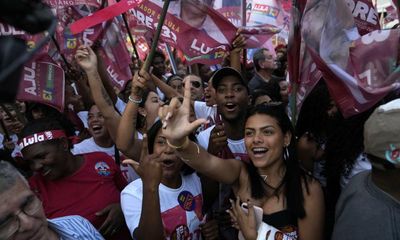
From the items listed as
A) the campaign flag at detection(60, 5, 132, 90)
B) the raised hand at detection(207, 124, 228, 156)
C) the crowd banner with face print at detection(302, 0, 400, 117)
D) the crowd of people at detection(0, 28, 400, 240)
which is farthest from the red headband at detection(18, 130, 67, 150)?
the crowd banner with face print at detection(302, 0, 400, 117)

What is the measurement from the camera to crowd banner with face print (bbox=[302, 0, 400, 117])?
2.35m

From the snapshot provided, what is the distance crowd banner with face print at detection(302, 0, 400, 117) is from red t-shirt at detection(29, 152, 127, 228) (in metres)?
1.53

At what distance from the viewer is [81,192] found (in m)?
2.65

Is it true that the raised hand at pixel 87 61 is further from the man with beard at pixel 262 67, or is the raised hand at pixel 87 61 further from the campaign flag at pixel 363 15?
the man with beard at pixel 262 67

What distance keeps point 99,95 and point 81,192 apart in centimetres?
64

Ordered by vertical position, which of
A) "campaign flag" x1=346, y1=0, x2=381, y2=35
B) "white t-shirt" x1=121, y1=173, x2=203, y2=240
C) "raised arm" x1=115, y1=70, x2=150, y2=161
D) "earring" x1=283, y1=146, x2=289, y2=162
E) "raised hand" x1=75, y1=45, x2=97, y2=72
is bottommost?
"white t-shirt" x1=121, y1=173, x2=203, y2=240

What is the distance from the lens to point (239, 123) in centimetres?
337

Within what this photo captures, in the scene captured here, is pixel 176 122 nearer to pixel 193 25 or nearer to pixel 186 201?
pixel 186 201

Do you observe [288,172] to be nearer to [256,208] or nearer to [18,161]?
[256,208]

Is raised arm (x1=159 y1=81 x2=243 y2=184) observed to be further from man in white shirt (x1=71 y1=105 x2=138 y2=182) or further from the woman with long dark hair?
man in white shirt (x1=71 y1=105 x2=138 y2=182)

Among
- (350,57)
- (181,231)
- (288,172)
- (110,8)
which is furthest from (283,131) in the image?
(110,8)

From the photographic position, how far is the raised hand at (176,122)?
6.52 feet

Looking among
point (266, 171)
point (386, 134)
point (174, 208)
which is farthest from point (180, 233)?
point (386, 134)

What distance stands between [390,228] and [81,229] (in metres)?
1.38
